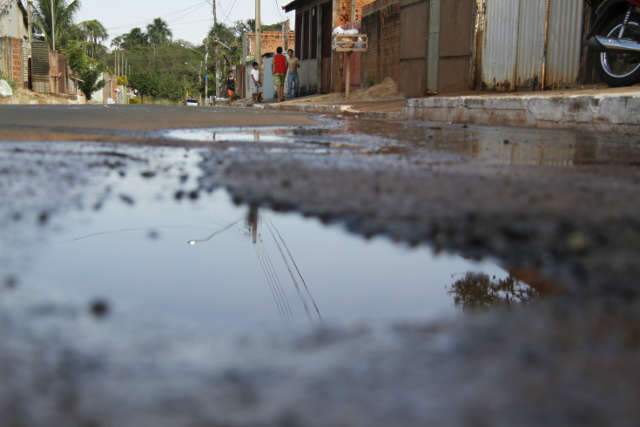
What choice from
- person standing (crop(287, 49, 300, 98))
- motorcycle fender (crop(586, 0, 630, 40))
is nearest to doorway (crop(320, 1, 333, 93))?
person standing (crop(287, 49, 300, 98))

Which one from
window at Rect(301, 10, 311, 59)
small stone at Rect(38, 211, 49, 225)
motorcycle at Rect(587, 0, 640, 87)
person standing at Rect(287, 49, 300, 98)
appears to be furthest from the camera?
window at Rect(301, 10, 311, 59)

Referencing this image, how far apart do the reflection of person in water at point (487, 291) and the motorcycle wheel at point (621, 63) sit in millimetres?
6462

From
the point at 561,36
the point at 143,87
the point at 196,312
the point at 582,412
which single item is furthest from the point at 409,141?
the point at 143,87

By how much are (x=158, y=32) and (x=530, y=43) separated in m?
93.5

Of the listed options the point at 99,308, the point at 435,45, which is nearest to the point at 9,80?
the point at 435,45

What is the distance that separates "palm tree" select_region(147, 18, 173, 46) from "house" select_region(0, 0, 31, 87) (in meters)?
64.6

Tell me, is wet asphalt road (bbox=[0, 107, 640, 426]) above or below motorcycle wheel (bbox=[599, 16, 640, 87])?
below

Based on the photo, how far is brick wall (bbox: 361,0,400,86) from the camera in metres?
16.4

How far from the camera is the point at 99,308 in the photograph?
3.93 feet

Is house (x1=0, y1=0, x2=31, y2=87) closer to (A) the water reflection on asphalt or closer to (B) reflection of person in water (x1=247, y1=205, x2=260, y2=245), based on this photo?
(A) the water reflection on asphalt

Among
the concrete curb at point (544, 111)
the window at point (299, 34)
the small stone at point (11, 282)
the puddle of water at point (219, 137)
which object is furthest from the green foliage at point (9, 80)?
the small stone at point (11, 282)

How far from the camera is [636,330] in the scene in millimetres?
1049

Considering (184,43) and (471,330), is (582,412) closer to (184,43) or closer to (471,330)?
(471,330)

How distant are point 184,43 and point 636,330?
102m
